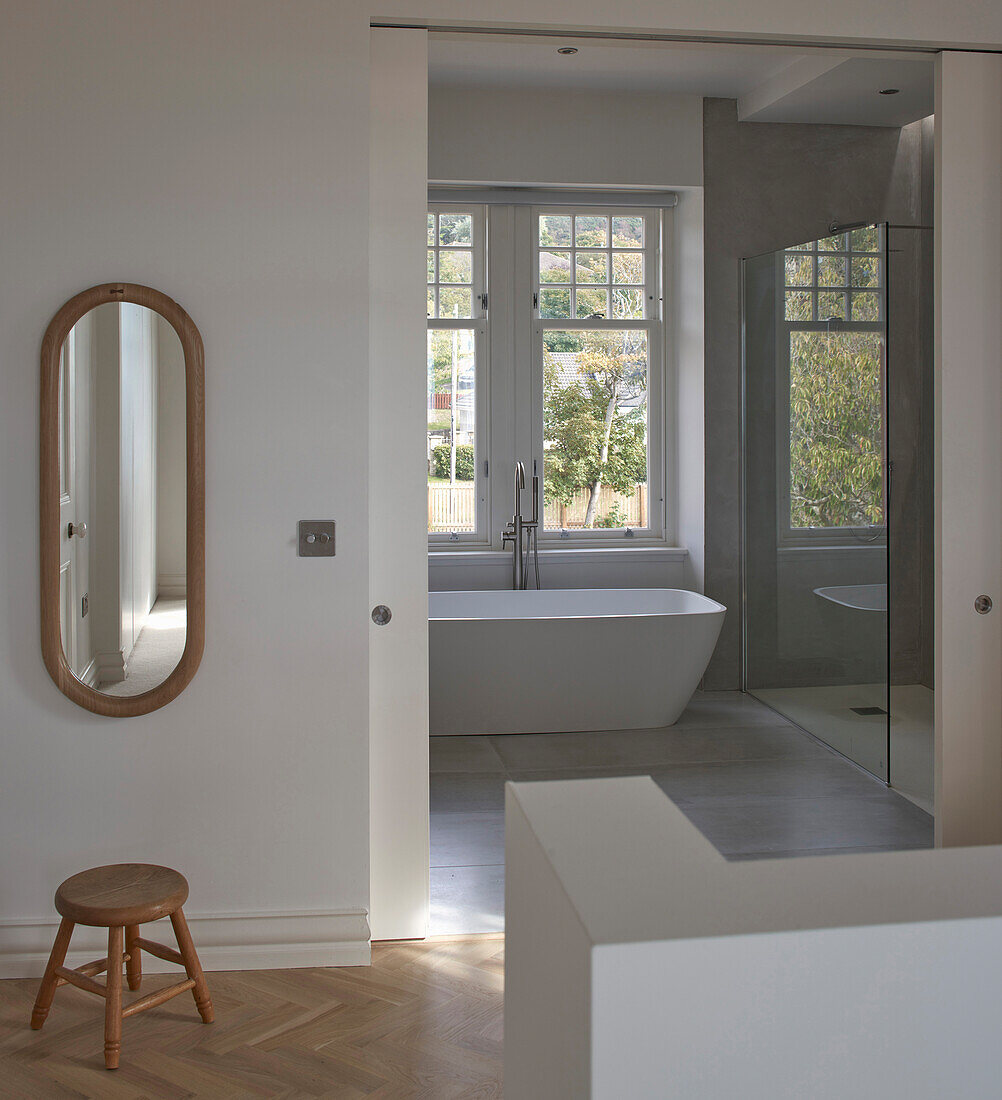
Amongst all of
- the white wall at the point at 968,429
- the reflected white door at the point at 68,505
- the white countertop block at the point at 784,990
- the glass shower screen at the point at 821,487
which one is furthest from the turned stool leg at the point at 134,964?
the glass shower screen at the point at 821,487

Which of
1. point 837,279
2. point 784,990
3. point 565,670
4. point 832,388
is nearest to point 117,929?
point 784,990

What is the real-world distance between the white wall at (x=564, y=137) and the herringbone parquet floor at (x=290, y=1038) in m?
3.80

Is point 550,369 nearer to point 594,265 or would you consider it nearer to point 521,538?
point 594,265

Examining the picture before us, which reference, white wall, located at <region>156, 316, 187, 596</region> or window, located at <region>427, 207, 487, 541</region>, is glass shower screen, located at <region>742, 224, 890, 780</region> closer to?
window, located at <region>427, 207, 487, 541</region>

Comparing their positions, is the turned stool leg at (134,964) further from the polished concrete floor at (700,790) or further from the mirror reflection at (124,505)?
A: the polished concrete floor at (700,790)

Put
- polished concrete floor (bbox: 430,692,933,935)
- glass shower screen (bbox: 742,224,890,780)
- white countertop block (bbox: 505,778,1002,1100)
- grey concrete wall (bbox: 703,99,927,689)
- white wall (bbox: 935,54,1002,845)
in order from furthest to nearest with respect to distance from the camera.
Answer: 1. grey concrete wall (bbox: 703,99,927,689)
2. glass shower screen (bbox: 742,224,890,780)
3. polished concrete floor (bbox: 430,692,933,935)
4. white wall (bbox: 935,54,1002,845)
5. white countertop block (bbox: 505,778,1002,1100)

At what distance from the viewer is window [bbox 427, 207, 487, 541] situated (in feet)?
17.8

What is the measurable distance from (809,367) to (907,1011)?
13.7 feet

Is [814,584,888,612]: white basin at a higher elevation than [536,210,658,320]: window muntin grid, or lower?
lower

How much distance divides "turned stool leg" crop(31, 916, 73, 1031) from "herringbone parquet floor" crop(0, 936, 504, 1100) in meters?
0.04

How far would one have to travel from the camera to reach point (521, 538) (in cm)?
536

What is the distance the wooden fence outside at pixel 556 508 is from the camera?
5539 millimetres

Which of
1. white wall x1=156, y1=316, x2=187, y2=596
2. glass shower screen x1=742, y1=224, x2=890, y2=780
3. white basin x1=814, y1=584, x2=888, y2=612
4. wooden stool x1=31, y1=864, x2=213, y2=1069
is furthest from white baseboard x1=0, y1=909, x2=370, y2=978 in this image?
white basin x1=814, y1=584, x2=888, y2=612

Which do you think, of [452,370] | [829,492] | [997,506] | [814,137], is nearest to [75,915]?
[997,506]
